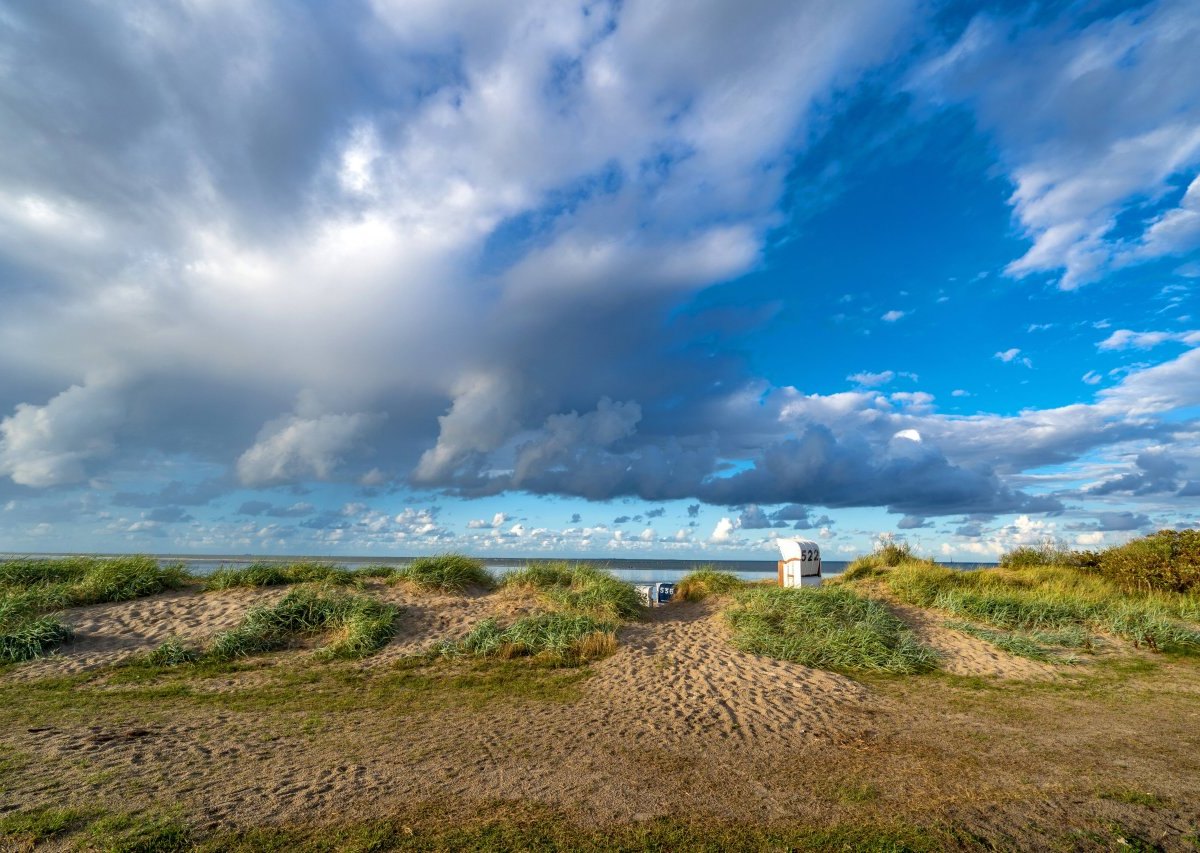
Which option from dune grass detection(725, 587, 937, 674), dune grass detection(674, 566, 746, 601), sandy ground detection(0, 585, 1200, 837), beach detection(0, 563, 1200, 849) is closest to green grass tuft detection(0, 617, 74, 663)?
beach detection(0, 563, 1200, 849)

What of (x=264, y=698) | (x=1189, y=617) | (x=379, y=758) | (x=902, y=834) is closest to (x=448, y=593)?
(x=264, y=698)

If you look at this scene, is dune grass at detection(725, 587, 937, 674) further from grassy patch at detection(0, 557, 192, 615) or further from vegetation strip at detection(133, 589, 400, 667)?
grassy patch at detection(0, 557, 192, 615)

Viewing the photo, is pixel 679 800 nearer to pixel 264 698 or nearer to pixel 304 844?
pixel 304 844

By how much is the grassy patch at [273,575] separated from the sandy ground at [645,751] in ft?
12.2

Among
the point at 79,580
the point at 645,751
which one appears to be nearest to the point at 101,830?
the point at 645,751

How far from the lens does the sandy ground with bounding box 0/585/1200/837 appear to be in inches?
197

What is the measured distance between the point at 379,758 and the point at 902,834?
4397 millimetres

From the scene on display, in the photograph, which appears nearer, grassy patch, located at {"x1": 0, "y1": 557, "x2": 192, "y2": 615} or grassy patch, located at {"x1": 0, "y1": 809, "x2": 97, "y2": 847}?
grassy patch, located at {"x1": 0, "y1": 809, "x2": 97, "y2": 847}

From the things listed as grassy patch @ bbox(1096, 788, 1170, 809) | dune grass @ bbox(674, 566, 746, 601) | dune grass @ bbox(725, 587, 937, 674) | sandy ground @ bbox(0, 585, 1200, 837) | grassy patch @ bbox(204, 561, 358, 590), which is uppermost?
grassy patch @ bbox(204, 561, 358, 590)

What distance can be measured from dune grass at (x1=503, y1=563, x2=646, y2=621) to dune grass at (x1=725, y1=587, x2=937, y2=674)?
203 centimetres

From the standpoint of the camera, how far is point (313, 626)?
11.3 m

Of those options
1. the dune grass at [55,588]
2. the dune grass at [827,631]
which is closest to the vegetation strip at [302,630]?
the dune grass at [55,588]

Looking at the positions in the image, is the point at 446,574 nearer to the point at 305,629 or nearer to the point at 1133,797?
the point at 305,629

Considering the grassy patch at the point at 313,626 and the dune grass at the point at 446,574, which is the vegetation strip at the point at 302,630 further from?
the dune grass at the point at 446,574
